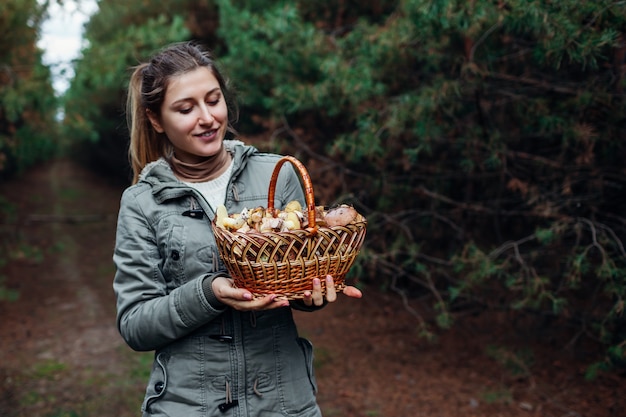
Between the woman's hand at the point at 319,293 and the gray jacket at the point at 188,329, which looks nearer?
the woman's hand at the point at 319,293

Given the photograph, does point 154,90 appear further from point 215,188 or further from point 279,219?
point 279,219

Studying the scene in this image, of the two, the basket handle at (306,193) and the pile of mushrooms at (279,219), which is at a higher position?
the basket handle at (306,193)

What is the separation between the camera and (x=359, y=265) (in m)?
4.53

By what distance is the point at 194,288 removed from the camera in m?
1.87

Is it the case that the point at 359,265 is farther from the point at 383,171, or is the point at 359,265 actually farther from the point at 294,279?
the point at 294,279

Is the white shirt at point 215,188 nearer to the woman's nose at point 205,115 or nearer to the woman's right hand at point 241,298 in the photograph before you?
the woman's nose at point 205,115

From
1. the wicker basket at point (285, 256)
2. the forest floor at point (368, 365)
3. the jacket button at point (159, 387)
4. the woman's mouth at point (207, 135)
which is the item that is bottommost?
the forest floor at point (368, 365)

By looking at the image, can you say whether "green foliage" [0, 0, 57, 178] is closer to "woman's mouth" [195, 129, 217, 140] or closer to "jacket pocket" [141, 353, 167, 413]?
"woman's mouth" [195, 129, 217, 140]

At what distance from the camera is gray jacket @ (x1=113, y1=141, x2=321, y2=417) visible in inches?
77.1

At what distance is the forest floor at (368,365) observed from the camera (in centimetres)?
445

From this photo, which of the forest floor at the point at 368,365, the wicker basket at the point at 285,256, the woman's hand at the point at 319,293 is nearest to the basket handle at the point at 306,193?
the wicker basket at the point at 285,256

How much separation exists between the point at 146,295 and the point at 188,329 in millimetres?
193

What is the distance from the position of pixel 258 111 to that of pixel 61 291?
3.44 m

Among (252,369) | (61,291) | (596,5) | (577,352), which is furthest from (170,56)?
(61,291)
